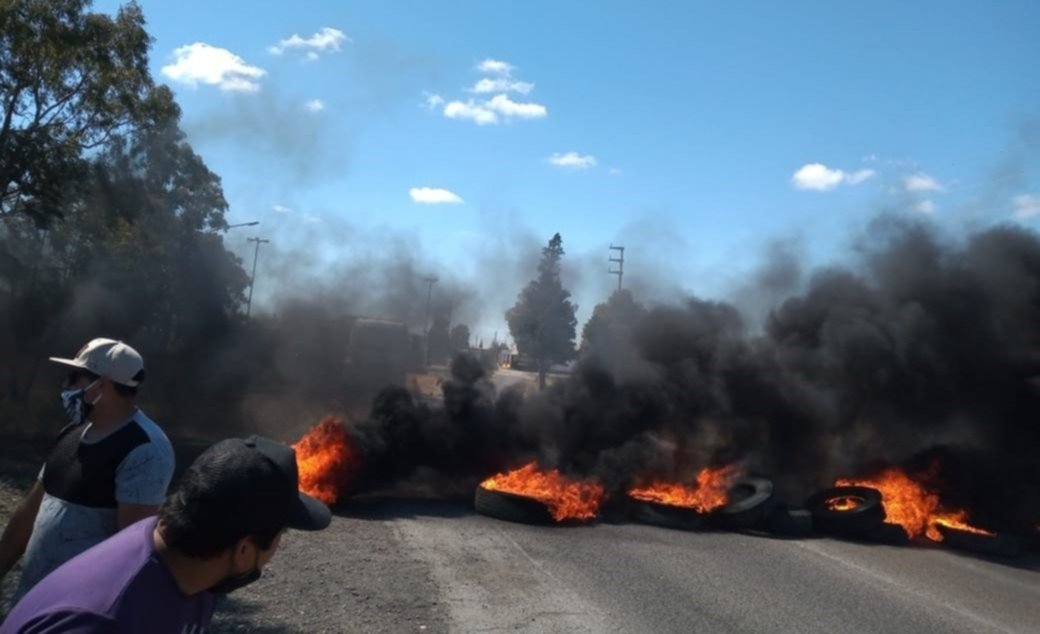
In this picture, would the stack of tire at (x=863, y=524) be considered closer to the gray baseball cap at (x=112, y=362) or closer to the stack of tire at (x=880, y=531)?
the stack of tire at (x=880, y=531)

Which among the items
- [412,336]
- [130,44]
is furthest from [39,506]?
[412,336]

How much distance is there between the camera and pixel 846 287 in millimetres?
20203

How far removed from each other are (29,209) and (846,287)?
16.6 metres

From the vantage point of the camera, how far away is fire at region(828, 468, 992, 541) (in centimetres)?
1418

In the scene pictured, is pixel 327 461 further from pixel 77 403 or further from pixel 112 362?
pixel 112 362

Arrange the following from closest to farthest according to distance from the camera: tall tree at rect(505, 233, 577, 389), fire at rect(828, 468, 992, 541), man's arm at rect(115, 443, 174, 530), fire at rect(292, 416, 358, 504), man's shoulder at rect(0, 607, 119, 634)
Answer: man's shoulder at rect(0, 607, 119, 634), man's arm at rect(115, 443, 174, 530), fire at rect(292, 416, 358, 504), fire at rect(828, 468, 992, 541), tall tree at rect(505, 233, 577, 389)

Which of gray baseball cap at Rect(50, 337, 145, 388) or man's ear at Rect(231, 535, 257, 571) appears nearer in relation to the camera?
A: man's ear at Rect(231, 535, 257, 571)

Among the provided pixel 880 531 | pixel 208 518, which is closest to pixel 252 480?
pixel 208 518

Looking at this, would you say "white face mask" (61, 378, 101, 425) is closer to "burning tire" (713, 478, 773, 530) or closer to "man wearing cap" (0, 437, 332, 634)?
"man wearing cap" (0, 437, 332, 634)

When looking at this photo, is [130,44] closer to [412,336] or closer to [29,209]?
[29,209]

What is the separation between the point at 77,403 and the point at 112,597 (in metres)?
2.33

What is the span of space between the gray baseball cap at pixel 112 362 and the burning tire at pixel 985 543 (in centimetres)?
1317

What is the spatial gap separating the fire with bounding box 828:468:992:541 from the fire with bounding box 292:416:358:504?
8.64 m

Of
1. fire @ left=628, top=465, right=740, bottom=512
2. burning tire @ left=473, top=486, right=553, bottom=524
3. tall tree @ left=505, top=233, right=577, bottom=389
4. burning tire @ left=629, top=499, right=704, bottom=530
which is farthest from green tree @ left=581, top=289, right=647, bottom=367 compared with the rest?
tall tree @ left=505, top=233, right=577, bottom=389
